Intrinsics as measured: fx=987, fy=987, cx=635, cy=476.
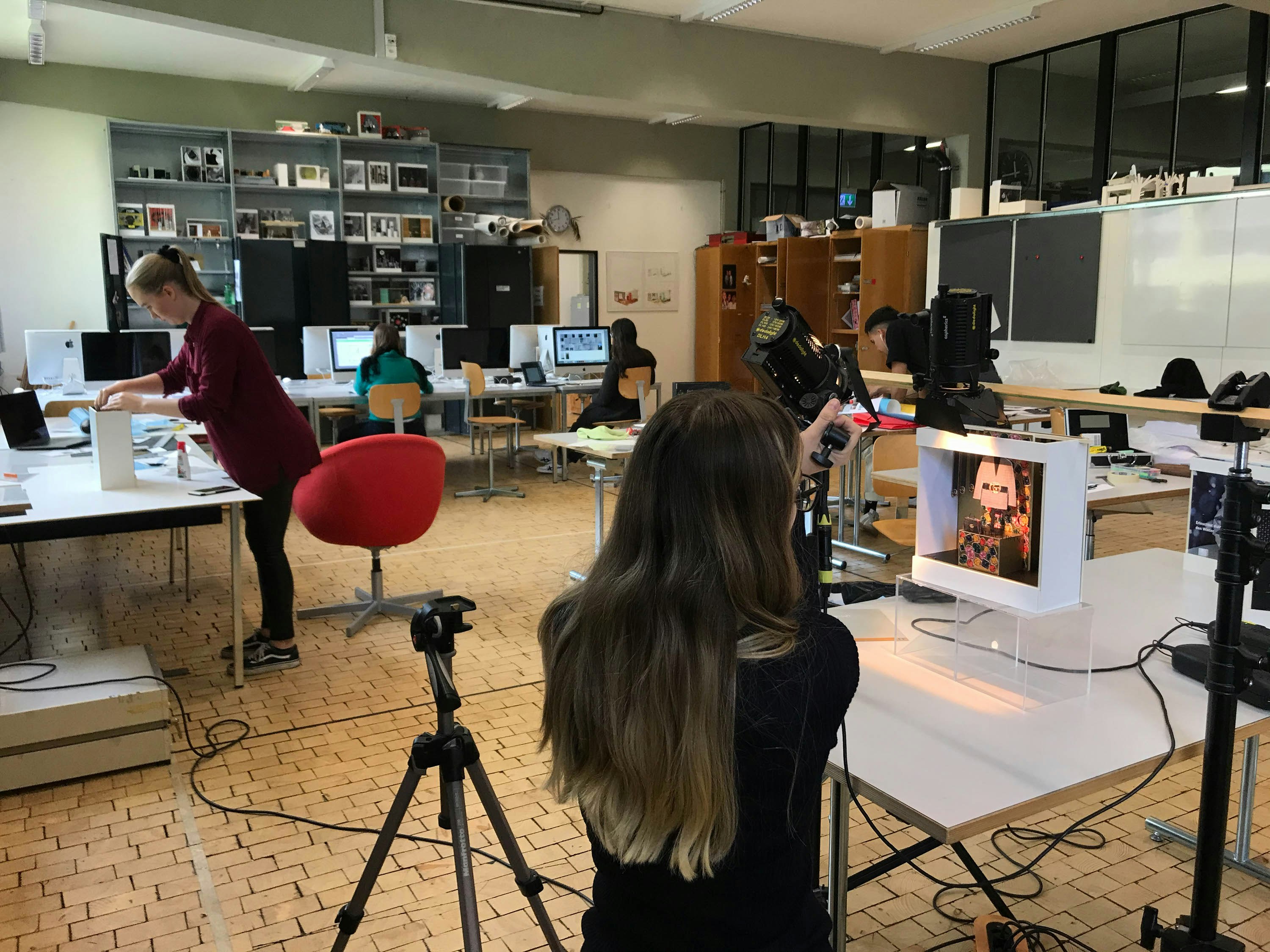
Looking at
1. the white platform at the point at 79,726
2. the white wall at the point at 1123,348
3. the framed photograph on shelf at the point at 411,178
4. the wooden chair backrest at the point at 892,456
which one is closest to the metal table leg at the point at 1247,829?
the wooden chair backrest at the point at 892,456

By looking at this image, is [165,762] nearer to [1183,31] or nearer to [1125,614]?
[1125,614]

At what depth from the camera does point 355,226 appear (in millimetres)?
A: 9867

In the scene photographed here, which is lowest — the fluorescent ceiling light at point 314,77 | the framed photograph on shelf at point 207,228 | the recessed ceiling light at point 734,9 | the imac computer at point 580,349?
the imac computer at point 580,349

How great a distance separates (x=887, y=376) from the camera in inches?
76.8

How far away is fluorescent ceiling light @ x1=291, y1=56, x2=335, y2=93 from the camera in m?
8.34

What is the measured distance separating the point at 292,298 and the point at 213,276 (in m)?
0.86

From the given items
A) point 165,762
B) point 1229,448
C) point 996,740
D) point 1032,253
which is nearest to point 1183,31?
point 1032,253

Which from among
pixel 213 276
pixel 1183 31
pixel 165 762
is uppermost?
pixel 1183 31

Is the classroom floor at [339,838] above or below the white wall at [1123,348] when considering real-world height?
below

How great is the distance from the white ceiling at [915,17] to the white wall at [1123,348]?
4.91 ft

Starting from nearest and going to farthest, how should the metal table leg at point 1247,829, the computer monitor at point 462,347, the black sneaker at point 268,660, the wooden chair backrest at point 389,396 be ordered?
1. the metal table leg at point 1247,829
2. the black sneaker at point 268,660
3. the wooden chair backrest at point 389,396
4. the computer monitor at point 462,347

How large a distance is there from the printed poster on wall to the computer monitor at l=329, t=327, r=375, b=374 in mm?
4353

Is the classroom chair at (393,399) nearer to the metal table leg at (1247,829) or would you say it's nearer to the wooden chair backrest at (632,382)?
the wooden chair backrest at (632,382)

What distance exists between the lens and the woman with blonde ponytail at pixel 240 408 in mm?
3383
